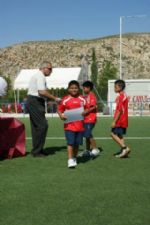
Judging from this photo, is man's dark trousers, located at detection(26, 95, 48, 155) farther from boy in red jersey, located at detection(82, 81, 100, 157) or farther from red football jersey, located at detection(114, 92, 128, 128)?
red football jersey, located at detection(114, 92, 128, 128)

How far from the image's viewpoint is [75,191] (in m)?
6.26

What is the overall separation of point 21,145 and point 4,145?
1.34ft

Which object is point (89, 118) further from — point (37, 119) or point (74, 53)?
point (74, 53)

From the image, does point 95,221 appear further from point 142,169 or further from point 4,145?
point 4,145

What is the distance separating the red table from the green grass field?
15.0 inches

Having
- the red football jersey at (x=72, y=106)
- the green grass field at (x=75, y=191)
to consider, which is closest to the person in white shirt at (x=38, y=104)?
the green grass field at (x=75, y=191)

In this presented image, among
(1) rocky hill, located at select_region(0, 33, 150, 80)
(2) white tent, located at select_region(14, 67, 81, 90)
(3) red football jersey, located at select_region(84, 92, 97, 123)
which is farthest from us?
(1) rocky hill, located at select_region(0, 33, 150, 80)

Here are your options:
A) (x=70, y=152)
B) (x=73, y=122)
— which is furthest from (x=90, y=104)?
(x=70, y=152)

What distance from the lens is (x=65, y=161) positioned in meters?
9.06

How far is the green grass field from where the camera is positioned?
5.04 metres

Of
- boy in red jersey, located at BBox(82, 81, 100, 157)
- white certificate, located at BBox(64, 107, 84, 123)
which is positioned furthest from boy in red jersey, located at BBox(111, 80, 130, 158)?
white certificate, located at BBox(64, 107, 84, 123)

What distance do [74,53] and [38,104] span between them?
12923 centimetres

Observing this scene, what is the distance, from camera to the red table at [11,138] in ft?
31.7

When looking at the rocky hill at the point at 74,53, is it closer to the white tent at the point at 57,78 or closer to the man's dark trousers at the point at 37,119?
the white tent at the point at 57,78
